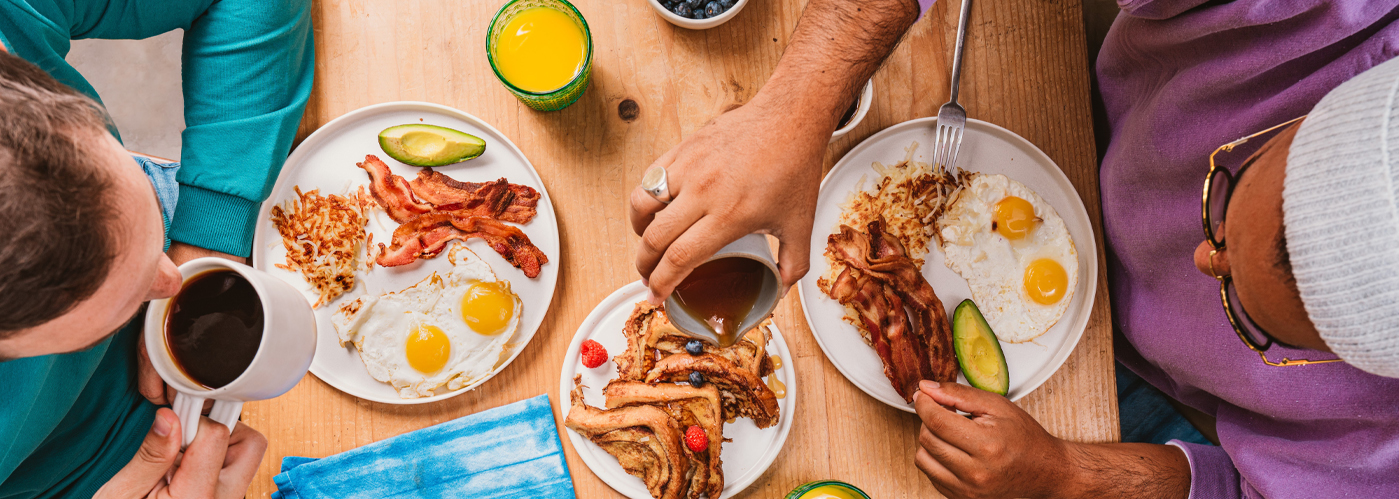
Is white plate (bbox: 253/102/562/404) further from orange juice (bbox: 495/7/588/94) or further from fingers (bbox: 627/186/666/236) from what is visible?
fingers (bbox: 627/186/666/236)

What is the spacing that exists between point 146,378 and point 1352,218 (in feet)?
7.90

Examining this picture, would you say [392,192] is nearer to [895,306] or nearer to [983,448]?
[895,306]

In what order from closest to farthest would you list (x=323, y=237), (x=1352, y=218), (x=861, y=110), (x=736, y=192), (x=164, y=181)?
(x=1352, y=218)
(x=736, y=192)
(x=861, y=110)
(x=323, y=237)
(x=164, y=181)

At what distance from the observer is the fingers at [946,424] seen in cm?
157

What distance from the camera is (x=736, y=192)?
1.25 m

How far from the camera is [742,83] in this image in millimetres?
1797

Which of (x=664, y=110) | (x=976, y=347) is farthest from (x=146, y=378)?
(x=976, y=347)

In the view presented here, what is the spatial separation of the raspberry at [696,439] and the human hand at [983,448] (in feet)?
1.91

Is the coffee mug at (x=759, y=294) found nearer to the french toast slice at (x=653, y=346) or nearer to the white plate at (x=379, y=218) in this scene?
the french toast slice at (x=653, y=346)

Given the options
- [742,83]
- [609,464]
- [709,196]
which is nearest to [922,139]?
[742,83]

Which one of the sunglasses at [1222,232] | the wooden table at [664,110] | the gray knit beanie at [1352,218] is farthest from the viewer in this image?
the wooden table at [664,110]

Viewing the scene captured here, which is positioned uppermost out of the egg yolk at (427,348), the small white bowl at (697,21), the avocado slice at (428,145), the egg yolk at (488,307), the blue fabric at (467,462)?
the small white bowl at (697,21)

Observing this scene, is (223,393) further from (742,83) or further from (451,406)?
(742,83)

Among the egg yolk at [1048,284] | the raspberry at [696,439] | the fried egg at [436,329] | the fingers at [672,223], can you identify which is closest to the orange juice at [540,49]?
the fried egg at [436,329]
